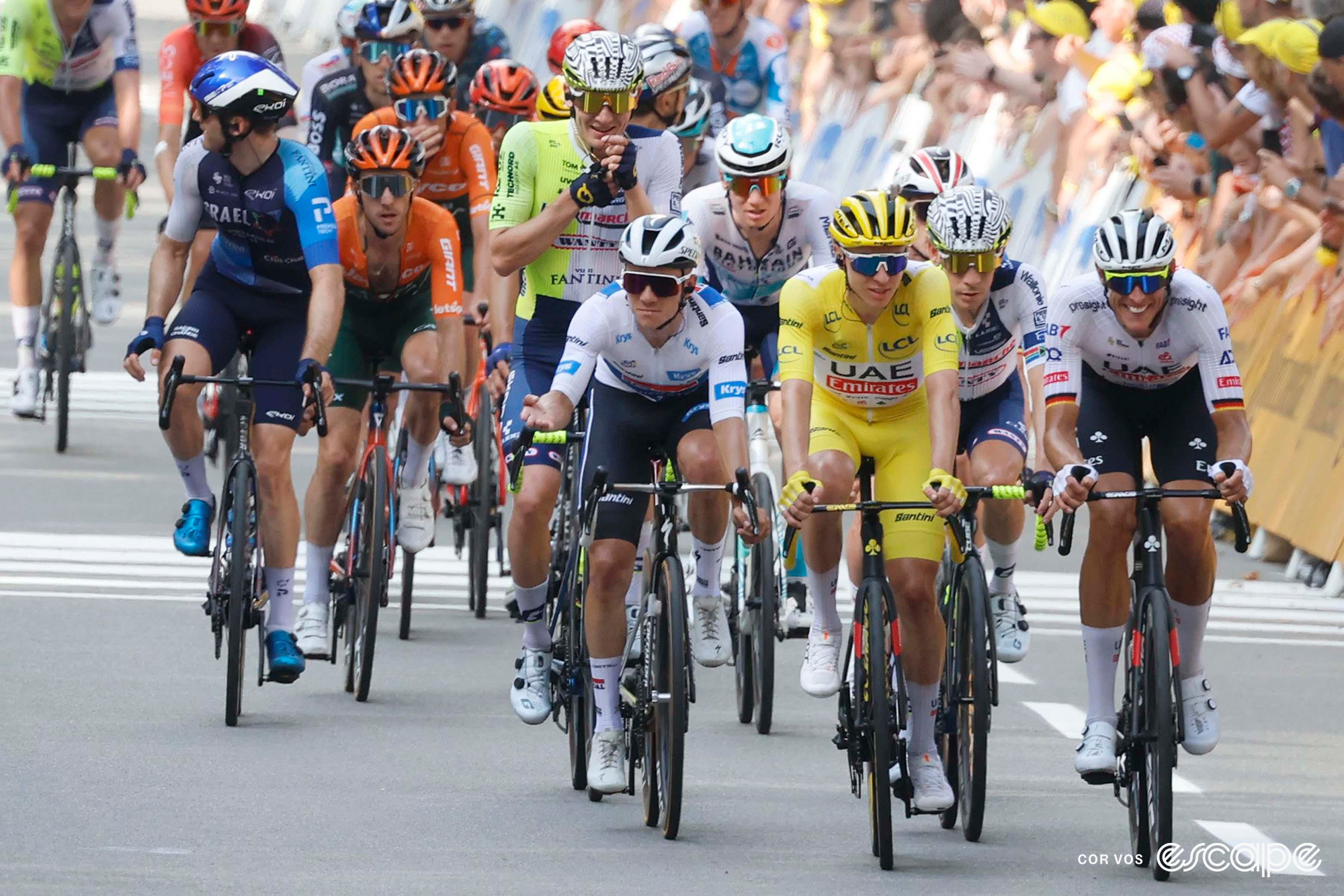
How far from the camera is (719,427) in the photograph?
939 centimetres

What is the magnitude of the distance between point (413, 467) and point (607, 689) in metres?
3.25

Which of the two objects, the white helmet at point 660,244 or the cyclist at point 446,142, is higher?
the cyclist at point 446,142

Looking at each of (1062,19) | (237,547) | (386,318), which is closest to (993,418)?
(386,318)

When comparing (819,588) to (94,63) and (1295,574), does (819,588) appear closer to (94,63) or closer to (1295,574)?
(1295,574)

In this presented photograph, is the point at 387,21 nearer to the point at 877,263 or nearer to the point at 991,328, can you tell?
the point at 991,328

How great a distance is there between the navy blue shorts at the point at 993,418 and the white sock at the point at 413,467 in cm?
251

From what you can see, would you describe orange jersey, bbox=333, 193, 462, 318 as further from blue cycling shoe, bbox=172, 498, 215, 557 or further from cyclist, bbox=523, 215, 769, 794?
cyclist, bbox=523, 215, 769, 794

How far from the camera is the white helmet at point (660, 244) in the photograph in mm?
9227

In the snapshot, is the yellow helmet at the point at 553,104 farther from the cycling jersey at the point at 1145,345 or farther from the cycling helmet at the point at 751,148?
the cycling jersey at the point at 1145,345

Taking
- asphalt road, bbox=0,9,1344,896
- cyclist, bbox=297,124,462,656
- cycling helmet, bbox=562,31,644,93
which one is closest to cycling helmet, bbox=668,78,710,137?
cyclist, bbox=297,124,462,656

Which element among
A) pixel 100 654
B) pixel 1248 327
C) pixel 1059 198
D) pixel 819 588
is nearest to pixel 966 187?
pixel 819 588

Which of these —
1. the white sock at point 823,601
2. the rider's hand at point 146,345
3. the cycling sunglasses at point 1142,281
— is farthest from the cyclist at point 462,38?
the cycling sunglasses at point 1142,281

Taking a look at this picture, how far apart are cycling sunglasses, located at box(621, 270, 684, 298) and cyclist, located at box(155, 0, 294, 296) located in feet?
18.8

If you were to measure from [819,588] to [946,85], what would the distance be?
12.1 m
